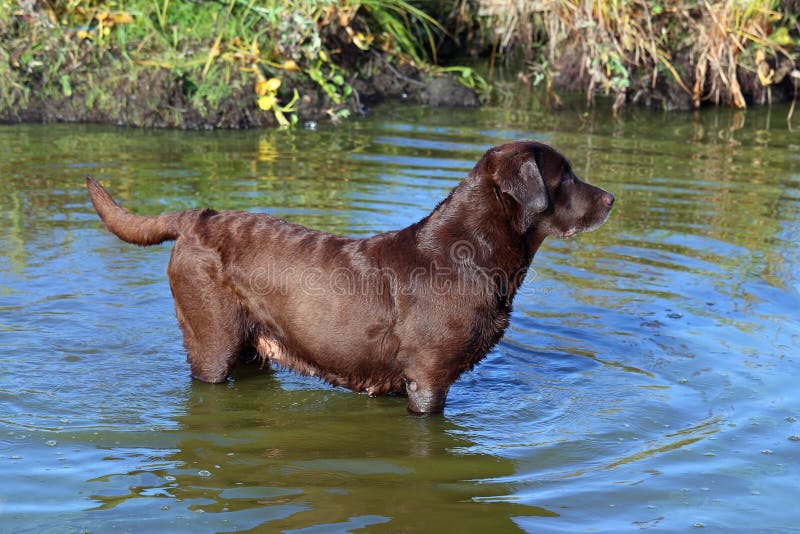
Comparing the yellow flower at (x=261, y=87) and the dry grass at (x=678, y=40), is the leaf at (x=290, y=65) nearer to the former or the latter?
the yellow flower at (x=261, y=87)

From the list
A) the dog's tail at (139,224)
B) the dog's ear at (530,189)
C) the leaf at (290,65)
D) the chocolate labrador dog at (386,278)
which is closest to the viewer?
the dog's ear at (530,189)

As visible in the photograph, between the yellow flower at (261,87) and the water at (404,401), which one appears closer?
the water at (404,401)

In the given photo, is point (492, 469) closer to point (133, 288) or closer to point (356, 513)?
point (356, 513)

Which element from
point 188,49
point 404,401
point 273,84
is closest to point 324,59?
point 273,84

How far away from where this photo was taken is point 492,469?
16.2ft

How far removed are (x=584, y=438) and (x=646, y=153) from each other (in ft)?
21.9

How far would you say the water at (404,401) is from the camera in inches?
179

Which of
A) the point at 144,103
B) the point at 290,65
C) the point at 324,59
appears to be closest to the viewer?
the point at 144,103

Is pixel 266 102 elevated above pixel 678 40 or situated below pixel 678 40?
below

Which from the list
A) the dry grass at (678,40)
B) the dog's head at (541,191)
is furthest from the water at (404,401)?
the dry grass at (678,40)

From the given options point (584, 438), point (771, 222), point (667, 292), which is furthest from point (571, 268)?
point (584, 438)

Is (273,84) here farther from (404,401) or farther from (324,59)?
(404,401)

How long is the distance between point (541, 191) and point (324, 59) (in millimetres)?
7722

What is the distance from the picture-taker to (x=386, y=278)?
5.42 m
